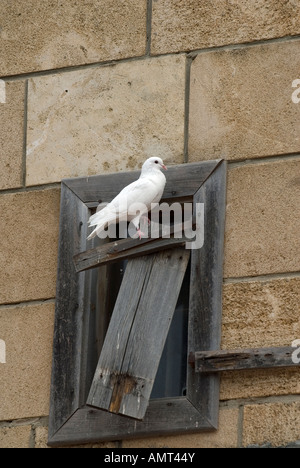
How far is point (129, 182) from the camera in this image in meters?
8.67

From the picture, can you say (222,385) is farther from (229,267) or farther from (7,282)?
(7,282)

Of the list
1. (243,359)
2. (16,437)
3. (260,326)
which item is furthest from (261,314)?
(16,437)

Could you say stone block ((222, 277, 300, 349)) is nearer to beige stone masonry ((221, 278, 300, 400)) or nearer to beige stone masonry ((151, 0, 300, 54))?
beige stone masonry ((221, 278, 300, 400))

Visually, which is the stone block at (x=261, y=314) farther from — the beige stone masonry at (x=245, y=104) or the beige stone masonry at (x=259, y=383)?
the beige stone masonry at (x=245, y=104)

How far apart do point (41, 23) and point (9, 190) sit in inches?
42.0

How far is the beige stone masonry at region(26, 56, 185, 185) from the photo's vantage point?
8.80m

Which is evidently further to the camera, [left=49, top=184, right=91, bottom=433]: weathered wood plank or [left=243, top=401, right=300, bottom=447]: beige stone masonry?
[left=49, top=184, right=91, bottom=433]: weathered wood plank

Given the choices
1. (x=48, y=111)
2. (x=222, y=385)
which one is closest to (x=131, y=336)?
(x=222, y=385)

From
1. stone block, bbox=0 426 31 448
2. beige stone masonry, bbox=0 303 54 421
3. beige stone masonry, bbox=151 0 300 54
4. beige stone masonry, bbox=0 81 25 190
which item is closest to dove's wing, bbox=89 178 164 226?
beige stone masonry, bbox=0 303 54 421

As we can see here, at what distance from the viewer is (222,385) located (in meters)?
8.05

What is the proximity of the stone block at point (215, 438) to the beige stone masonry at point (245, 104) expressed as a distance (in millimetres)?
1471

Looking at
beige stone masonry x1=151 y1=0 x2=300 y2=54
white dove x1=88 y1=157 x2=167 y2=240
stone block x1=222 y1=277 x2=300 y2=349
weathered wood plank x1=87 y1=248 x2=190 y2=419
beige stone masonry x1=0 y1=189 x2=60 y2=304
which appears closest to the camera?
weathered wood plank x1=87 y1=248 x2=190 y2=419

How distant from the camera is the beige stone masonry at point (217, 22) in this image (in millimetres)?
8641

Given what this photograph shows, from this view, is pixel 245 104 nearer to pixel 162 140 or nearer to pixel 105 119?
pixel 162 140
